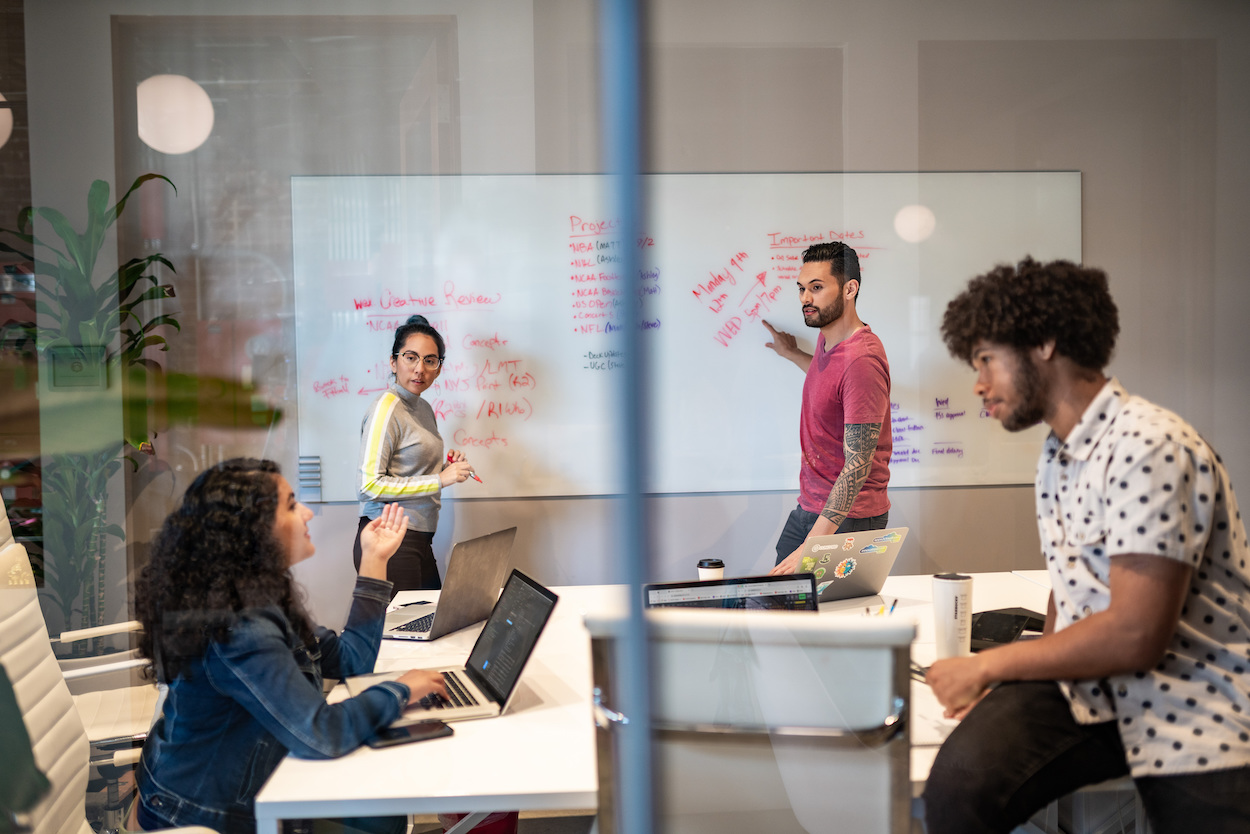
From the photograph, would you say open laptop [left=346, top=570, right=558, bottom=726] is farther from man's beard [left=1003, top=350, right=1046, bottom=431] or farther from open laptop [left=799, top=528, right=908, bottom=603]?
man's beard [left=1003, top=350, right=1046, bottom=431]

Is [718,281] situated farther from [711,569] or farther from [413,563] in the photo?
[413,563]

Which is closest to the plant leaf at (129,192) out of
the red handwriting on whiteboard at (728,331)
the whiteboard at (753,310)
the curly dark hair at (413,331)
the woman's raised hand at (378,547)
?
the curly dark hair at (413,331)

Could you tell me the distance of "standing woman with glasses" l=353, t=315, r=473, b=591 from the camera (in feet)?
7.60

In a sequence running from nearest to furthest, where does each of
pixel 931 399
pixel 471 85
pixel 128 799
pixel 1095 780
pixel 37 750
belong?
pixel 1095 780
pixel 931 399
pixel 37 750
pixel 128 799
pixel 471 85

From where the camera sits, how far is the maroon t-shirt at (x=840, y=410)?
3.91ft

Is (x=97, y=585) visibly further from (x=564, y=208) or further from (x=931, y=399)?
(x=931, y=399)

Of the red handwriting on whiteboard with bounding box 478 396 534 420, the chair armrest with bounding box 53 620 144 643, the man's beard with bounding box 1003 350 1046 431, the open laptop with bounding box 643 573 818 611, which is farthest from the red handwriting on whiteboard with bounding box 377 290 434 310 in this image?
the man's beard with bounding box 1003 350 1046 431

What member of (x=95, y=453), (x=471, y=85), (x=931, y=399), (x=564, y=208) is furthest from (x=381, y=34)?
(x=931, y=399)

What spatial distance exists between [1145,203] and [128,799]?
2030 millimetres

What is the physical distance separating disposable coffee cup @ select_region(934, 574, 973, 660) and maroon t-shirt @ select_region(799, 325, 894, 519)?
18cm

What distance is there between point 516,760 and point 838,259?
38.9 inches

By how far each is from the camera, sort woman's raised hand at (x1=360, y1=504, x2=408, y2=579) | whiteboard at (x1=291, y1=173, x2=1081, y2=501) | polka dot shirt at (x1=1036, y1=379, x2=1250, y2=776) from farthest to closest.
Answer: woman's raised hand at (x1=360, y1=504, x2=408, y2=579) < whiteboard at (x1=291, y1=173, x2=1081, y2=501) < polka dot shirt at (x1=1036, y1=379, x2=1250, y2=776)

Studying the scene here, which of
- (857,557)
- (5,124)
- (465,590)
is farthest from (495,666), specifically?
(5,124)

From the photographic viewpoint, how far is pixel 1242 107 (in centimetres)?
105
